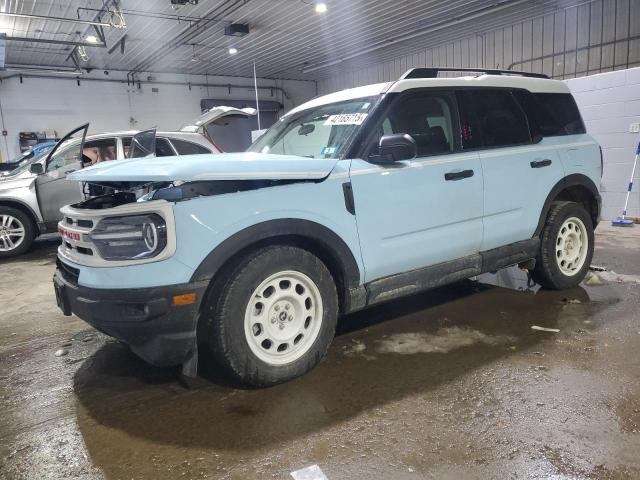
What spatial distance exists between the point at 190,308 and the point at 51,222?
244 inches

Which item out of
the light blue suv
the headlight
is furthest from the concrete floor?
the headlight

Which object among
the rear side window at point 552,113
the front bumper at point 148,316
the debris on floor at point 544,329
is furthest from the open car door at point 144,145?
the debris on floor at point 544,329

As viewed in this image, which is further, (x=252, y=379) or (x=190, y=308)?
(x=252, y=379)

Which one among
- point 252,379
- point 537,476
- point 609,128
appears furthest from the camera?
point 609,128

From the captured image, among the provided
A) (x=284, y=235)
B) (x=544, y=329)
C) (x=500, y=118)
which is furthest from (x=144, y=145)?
(x=544, y=329)

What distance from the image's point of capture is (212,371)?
3.03m

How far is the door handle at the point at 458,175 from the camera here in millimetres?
3297

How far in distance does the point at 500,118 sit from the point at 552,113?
691 millimetres

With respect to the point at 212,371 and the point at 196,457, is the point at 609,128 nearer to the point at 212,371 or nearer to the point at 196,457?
the point at 212,371

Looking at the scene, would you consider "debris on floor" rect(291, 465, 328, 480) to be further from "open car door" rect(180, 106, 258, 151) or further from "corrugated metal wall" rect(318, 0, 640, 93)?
"corrugated metal wall" rect(318, 0, 640, 93)

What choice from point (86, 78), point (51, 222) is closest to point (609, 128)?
point (51, 222)

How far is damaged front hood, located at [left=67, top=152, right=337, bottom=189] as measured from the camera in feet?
7.86

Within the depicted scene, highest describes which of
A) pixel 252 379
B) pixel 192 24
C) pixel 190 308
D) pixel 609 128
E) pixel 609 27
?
pixel 192 24

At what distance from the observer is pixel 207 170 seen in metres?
2.44
